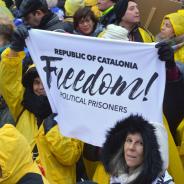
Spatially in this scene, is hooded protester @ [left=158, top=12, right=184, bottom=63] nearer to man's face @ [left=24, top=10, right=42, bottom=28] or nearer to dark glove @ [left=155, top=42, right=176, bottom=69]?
man's face @ [left=24, top=10, right=42, bottom=28]

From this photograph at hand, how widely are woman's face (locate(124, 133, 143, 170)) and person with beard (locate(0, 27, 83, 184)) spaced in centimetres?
75

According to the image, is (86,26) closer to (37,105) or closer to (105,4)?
(105,4)

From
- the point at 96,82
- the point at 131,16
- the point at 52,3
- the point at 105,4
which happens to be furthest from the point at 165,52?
the point at 52,3

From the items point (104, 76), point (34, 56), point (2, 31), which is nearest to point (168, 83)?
point (104, 76)

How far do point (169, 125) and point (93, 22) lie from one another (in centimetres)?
204

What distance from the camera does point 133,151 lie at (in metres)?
3.34

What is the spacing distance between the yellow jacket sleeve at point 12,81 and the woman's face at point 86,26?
56.7 inches

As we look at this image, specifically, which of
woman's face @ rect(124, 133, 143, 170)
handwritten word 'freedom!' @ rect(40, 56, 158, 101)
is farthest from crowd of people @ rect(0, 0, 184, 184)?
handwritten word 'freedom!' @ rect(40, 56, 158, 101)

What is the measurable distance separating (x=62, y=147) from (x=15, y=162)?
2.68 feet

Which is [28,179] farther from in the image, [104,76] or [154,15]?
[154,15]

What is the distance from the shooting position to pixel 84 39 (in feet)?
13.0

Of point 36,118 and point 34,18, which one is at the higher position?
point 34,18

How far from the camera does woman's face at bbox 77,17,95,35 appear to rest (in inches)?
227

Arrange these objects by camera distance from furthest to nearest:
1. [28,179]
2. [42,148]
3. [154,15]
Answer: [154,15] < [42,148] < [28,179]
